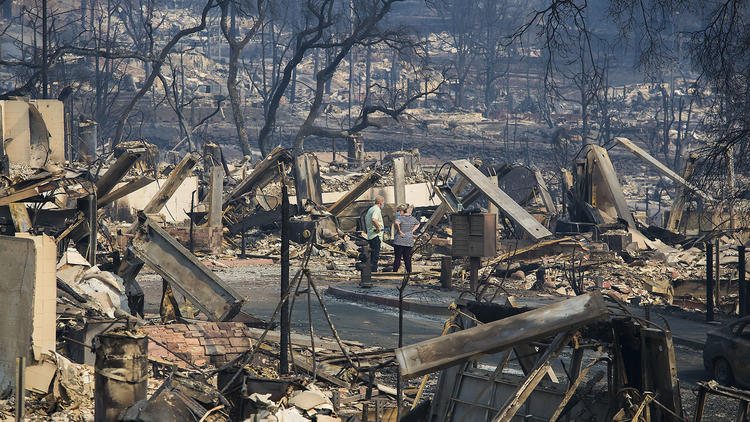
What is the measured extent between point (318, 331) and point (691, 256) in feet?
37.6

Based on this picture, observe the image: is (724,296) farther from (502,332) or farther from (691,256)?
(502,332)

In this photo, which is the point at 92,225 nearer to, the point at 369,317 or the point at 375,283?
the point at 369,317

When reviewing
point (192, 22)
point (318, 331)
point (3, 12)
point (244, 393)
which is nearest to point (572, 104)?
point (192, 22)

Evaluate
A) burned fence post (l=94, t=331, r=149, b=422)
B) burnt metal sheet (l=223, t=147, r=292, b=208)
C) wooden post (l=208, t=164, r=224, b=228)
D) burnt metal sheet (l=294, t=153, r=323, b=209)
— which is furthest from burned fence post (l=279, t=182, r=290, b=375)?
burnt metal sheet (l=294, t=153, r=323, b=209)

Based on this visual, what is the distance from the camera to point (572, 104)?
68.4 meters

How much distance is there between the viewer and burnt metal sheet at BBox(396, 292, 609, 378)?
225 inches

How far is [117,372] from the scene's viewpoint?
24.9 ft

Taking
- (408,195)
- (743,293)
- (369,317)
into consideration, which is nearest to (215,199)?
(369,317)

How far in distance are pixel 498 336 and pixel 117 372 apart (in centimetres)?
348

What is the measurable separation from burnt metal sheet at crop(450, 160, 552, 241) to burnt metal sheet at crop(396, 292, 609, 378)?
44.2ft

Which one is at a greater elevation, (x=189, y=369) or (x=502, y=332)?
(x=502, y=332)

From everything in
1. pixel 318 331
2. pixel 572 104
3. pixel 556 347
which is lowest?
pixel 318 331

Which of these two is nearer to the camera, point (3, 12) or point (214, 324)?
point (214, 324)

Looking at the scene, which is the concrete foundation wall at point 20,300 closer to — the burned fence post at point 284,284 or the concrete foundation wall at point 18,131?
the burned fence post at point 284,284
